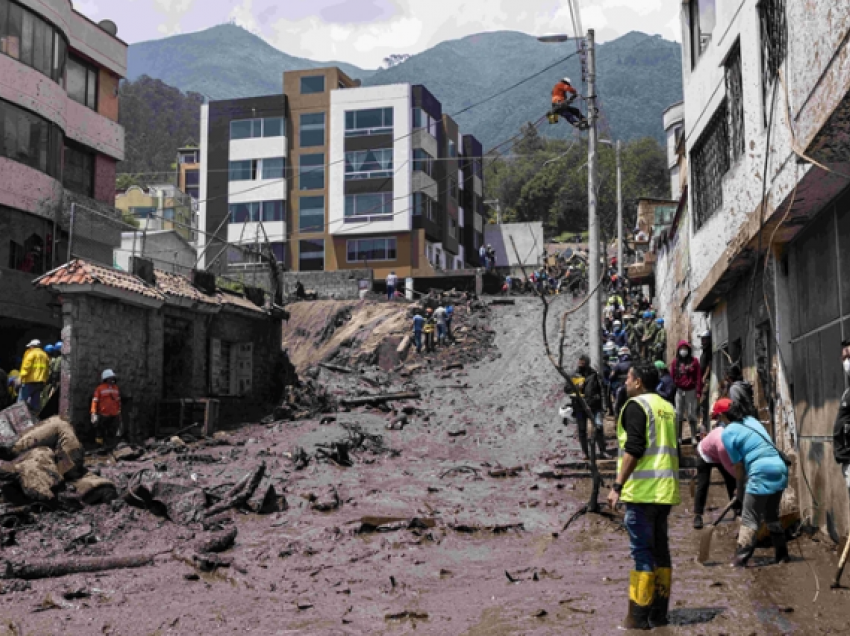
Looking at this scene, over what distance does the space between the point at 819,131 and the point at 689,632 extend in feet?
13.7

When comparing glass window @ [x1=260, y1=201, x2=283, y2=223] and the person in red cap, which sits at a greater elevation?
glass window @ [x1=260, y1=201, x2=283, y2=223]

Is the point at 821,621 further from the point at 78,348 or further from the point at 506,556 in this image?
the point at 78,348

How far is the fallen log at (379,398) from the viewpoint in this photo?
2445cm

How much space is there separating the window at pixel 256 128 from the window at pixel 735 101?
42974 mm

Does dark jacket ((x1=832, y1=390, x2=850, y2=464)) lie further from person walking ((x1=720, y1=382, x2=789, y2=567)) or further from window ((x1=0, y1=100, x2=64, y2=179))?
window ((x1=0, y1=100, x2=64, y2=179))

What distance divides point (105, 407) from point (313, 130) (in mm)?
38280

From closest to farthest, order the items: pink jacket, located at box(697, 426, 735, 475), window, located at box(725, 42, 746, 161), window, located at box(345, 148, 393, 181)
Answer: pink jacket, located at box(697, 426, 735, 475) → window, located at box(725, 42, 746, 161) → window, located at box(345, 148, 393, 181)

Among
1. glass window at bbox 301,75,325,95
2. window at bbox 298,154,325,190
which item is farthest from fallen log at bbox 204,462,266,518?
glass window at bbox 301,75,325,95

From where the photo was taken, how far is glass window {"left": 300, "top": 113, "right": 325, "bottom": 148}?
→ 2104 inches

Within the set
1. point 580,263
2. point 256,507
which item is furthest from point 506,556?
point 580,263

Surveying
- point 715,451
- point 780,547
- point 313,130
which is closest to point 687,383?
point 715,451

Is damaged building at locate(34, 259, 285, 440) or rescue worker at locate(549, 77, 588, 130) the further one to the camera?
rescue worker at locate(549, 77, 588, 130)

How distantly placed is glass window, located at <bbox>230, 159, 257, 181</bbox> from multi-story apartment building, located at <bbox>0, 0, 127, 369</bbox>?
25738 mm

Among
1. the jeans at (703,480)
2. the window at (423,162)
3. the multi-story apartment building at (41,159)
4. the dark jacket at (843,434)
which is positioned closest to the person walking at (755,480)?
the dark jacket at (843,434)
